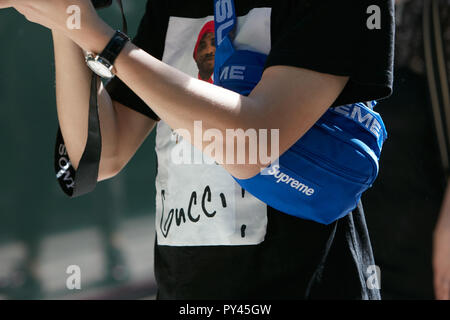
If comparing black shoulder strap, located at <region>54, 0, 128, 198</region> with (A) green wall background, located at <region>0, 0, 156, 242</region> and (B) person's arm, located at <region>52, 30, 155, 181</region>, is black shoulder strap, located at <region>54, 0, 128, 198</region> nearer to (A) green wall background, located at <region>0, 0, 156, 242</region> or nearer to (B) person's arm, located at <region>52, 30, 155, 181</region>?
(B) person's arm, located at <region>52, 30, 155, 181</region>

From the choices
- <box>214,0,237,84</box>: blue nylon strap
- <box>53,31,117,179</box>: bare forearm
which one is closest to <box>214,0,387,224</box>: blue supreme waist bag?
<box>214,0,237,84</box>: blue nylon strap

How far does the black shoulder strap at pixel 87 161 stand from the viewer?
900 mm

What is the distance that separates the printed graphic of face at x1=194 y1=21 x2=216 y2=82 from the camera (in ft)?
3.16

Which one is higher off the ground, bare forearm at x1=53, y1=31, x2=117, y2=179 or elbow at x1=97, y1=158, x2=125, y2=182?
bare forearm at x1=53, y1=31, x2=117, y2=179

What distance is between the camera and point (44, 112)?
1979 mm

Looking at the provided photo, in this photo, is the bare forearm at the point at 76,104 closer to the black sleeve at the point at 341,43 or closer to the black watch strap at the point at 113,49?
the black watch strap at the point at 113,49

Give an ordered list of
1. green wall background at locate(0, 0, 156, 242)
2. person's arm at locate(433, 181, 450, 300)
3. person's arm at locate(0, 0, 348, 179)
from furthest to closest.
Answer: green wall background at locate(0, 0, 156, 242) < person's arm at locate(433, 181, 450, 300) < person's arm at locate(0, 0, 348, 179)

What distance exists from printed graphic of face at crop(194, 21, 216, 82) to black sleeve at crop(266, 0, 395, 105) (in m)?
0.26

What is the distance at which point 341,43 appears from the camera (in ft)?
2.31

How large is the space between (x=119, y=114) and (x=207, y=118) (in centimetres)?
45

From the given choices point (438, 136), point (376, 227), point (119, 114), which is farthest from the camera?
point (376, 227)

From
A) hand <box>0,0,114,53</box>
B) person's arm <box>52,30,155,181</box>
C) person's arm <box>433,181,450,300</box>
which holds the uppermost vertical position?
hand <box>0,0,114,53</box>
